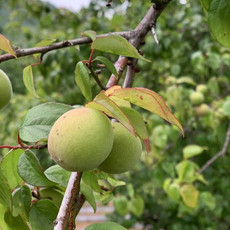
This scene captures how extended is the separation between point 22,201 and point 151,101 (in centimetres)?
29

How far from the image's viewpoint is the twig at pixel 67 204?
1.63ft

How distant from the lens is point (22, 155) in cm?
61

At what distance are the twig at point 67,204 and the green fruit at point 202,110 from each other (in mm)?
1594

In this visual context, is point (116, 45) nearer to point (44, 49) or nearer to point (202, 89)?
point (44, 49)

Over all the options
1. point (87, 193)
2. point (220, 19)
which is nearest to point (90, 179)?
point (87, 193)

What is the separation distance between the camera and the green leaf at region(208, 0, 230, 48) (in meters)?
0.66

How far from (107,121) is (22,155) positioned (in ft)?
0.58

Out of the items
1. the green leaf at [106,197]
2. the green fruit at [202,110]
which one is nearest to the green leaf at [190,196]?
the green fruit at [202,110]

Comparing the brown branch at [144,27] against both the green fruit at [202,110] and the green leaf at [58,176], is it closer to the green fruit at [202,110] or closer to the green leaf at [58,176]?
the green leaf at [58,176]

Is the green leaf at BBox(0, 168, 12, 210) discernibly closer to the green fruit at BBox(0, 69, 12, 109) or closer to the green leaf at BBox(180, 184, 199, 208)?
the green fruit at BBox(0, 69, 12, 109)

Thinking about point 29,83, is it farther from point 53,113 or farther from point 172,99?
point 172,99

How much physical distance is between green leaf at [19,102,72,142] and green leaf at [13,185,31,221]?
0.28 ft

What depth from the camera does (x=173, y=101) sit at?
2002 mm

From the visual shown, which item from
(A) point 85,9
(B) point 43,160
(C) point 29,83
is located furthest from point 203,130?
(C) point 29,83
